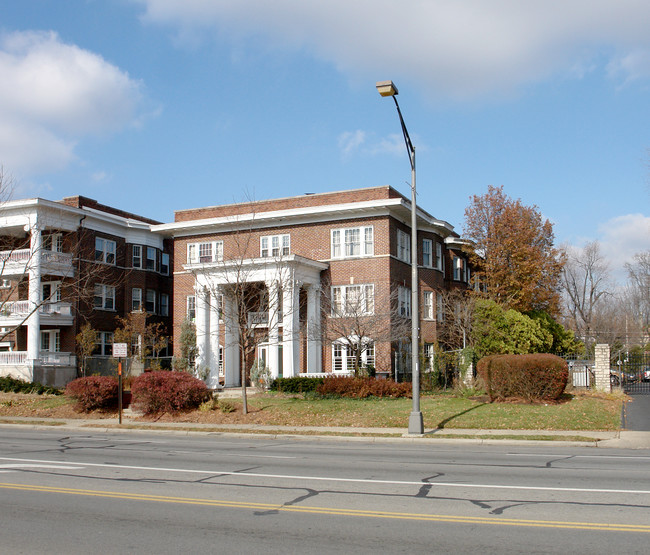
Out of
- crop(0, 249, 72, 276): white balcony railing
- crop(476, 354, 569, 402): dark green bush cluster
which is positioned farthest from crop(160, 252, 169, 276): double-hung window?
crop(476, 354, 569, 402): dark green bush cluster

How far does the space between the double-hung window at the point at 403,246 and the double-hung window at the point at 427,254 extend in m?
1.99

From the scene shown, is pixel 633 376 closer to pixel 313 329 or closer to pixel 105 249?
pixel 313 329

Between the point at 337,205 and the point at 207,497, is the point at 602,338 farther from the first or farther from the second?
the point at 207,497

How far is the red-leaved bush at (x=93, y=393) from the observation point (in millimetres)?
26328

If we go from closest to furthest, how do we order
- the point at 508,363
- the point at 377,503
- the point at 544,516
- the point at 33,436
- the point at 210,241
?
the point at 544,516 < the point at 377,503 < the point at 33,436 < the point at 508,363 < the point at 210,241

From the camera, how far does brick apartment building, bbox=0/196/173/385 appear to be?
37.5 metres

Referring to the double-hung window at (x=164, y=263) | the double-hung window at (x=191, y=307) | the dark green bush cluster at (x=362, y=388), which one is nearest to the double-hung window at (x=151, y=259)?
the double-hung window at (x=164, y=263)

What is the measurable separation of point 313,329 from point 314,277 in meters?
3.09

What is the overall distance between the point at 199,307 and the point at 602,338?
1685 inches

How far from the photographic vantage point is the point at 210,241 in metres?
39.5

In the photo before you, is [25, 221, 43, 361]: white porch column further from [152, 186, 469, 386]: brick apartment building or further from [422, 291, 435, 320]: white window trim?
[422, 291, 435, 320]: white window trim

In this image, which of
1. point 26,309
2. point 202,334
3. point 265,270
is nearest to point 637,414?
point 265,270

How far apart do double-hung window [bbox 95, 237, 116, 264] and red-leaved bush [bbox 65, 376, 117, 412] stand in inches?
681

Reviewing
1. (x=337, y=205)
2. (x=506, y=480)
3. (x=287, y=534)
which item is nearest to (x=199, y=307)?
(x=337, y=205)
